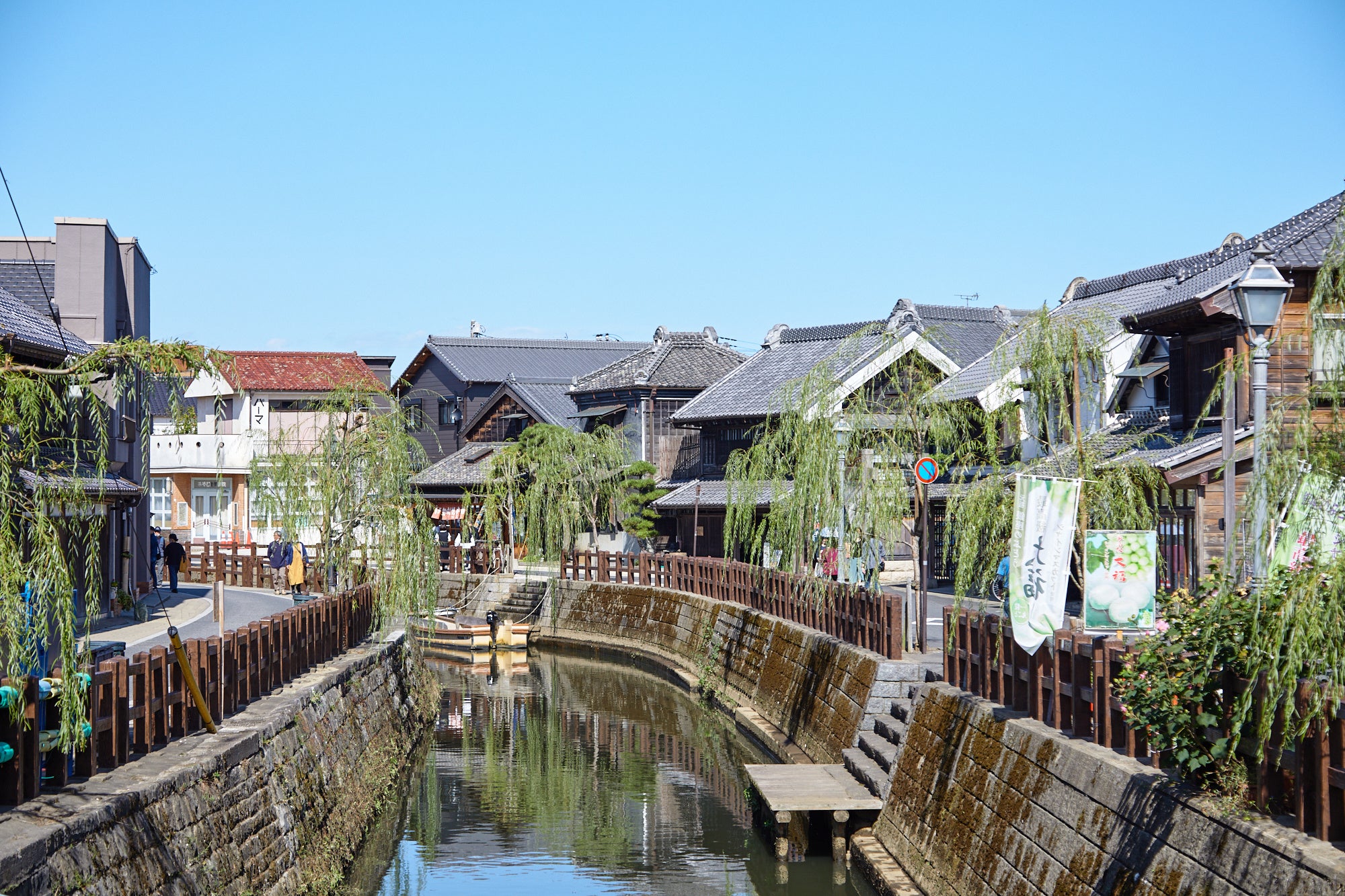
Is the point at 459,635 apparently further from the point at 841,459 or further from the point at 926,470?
the point at 926,470

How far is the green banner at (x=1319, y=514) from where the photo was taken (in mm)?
6406

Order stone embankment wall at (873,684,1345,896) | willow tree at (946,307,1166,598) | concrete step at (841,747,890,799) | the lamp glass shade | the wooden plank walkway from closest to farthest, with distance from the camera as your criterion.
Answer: stone embankment wall at (873,684,1345,896)
the lamp glass shade
willow tree at (946,307,1166,598)
the wooden plank walkway
concrete step at (841,747,890,799)

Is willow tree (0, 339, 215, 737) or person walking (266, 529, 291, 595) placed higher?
willow tree (0, 339, 215, 737)

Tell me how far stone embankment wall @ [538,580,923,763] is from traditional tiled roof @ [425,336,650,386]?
21.3 m

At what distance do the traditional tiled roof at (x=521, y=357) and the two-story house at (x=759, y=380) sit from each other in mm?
14505

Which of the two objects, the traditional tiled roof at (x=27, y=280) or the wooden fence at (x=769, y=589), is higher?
the traditional tiled roof at (x=27, y=280)

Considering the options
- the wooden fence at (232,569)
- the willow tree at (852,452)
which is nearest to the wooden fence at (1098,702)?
the willow tree at (852,452)

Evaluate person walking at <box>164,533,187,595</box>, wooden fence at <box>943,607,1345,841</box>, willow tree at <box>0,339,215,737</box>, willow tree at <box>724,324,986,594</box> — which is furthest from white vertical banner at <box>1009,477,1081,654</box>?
person walking at <box>164,533,187,595</box>

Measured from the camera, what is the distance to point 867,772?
14891 millimetres

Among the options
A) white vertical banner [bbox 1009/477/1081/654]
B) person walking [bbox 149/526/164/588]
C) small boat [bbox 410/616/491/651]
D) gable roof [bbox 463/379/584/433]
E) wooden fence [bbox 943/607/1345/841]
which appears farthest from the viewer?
gable roof [bbox 463/379/584/433]

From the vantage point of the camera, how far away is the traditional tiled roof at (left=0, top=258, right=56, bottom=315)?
2830 cm

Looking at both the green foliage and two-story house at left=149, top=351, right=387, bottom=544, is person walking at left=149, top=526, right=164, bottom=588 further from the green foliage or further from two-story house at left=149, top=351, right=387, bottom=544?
the green foliage

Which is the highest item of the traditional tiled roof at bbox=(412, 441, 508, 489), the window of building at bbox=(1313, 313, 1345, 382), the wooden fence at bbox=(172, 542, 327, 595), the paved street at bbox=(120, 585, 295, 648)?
the traditional tiled roof at bbox=(412, 441, 508, 489)

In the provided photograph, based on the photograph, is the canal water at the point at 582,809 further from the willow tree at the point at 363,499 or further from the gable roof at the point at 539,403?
the gable roof at the point at 539,403
